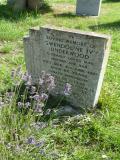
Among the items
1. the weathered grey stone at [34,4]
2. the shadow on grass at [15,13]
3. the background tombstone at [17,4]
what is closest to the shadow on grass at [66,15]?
the shadow on grass at [15,13]

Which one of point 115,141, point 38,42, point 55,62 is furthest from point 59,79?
point 115,141

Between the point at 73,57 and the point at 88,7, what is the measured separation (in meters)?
5.95

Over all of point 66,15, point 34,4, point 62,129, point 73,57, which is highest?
point 34,4

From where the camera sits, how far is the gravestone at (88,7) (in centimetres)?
1060

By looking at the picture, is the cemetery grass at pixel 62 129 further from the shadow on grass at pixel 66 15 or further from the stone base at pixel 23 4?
the shadow on grass at pixel 66 15

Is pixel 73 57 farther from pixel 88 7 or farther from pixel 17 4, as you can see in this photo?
pixel 88 7

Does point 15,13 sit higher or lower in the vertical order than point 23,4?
lower

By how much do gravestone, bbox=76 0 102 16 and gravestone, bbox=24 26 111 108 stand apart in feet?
17.9

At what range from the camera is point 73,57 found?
5.00 m

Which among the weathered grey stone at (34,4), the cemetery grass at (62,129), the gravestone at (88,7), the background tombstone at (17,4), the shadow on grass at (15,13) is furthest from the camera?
the gravestone at (88,7)

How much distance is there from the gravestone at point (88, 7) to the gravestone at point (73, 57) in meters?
5.45

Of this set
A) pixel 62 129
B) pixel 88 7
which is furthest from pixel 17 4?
pixel 62 129

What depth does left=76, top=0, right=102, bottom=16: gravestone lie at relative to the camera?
1060 cm

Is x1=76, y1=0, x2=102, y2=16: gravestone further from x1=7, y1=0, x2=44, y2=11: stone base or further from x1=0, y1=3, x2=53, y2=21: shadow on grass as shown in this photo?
x1=7, y1=0, x2=44, y2=11: stone base
